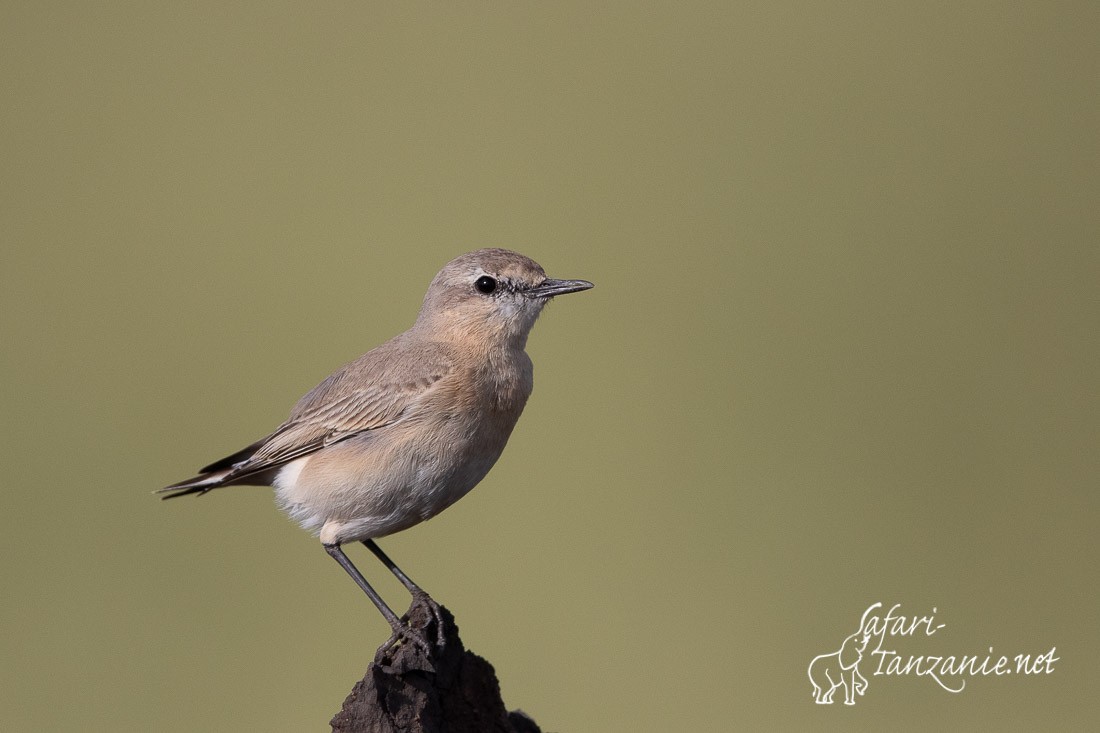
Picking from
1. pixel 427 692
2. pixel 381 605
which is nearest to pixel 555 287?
pixel 381 605

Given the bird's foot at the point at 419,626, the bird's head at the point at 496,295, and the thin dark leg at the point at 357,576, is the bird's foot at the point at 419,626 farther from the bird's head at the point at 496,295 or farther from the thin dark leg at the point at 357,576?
the bird's head at the point at 496,295

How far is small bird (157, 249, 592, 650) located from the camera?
4.42m

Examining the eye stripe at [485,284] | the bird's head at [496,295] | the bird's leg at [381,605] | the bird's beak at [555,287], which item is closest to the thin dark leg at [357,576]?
the bird's leg at [381,605]

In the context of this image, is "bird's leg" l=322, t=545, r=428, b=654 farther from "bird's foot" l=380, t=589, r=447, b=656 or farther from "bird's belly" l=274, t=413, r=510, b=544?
"bird's belly" l=274, t=413, r=510, b=544

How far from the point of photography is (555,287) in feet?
15.8

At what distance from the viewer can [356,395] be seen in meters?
4.71

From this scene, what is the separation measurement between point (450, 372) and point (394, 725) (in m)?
1.44

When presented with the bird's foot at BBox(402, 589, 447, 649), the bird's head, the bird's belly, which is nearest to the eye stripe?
the bird's head

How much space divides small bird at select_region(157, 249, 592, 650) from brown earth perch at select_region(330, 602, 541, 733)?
0.26 feet

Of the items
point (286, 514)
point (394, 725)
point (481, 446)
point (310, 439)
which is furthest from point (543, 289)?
point (394, 725)

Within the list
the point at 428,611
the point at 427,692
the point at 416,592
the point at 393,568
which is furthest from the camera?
the point at 393,568

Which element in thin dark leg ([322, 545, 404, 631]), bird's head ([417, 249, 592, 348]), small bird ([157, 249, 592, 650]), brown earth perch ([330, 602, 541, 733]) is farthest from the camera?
bird's head ([417, 249, 592, 348])

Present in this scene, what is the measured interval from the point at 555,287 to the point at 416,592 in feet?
4.80

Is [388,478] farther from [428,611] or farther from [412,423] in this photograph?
[428,611]
